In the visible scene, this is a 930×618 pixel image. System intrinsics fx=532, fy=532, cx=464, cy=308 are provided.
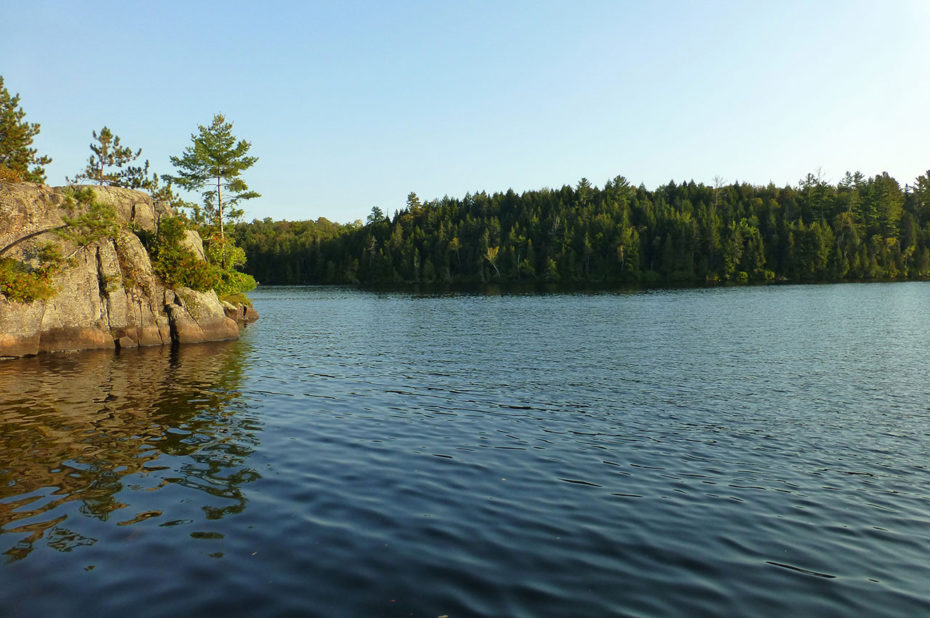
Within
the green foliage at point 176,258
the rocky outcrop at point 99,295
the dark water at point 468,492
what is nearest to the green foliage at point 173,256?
the green foliage at point 176,258

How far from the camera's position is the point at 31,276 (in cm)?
3188

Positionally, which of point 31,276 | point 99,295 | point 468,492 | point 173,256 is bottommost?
point 468,492

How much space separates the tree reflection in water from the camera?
10500mm

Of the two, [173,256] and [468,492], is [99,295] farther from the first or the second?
[468,492]

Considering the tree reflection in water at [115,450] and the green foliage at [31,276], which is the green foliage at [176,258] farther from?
the tree reflection in water at [115,450]

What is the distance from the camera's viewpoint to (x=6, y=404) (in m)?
20.2

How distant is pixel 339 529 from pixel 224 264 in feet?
173

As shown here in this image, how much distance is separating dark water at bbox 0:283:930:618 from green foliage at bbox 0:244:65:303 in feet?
21.7

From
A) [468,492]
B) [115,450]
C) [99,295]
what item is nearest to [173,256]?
[99,295]

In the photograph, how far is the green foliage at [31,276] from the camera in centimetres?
3098

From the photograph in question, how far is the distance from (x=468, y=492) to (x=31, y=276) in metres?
33.4

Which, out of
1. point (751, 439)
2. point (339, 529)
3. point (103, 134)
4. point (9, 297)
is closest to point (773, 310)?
point (751, 439)

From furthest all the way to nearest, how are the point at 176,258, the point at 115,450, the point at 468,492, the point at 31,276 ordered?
1. the point at 176,258
2. the point at 31,276
3. the point at 115,450
4. the point at 468,492

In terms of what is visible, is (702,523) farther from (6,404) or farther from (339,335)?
(339,335)
